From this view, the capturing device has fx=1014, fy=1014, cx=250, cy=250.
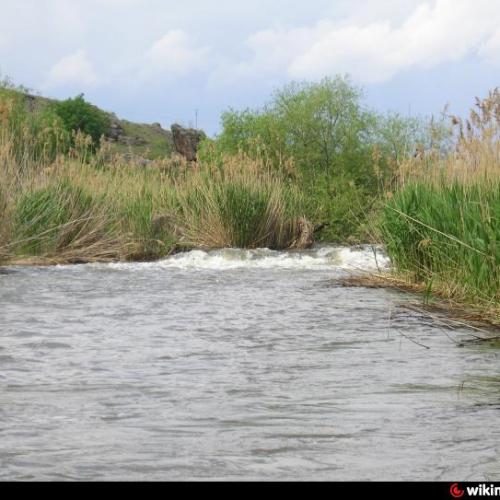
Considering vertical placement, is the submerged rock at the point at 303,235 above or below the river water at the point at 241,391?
above

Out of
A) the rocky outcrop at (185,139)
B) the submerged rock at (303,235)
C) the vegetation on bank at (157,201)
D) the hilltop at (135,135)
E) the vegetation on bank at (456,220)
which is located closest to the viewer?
the vegetation on bank at (456,220)

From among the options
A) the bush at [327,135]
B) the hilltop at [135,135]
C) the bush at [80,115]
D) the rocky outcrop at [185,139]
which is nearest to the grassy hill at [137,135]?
the hilltop at [135,135]

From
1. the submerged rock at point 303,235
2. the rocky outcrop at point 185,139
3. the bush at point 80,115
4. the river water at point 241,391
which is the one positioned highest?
the bush at point 80,115

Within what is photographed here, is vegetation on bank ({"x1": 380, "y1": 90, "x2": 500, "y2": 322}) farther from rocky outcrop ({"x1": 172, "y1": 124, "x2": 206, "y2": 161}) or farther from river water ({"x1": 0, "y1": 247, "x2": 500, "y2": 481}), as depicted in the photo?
rocky outcrop ({"x1": 172, "y1": 124, "x2": 206, "y2": 161})

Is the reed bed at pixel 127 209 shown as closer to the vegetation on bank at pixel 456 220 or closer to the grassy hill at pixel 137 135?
the vegetation on bank at pixel 456 220

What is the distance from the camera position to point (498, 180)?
10789mm

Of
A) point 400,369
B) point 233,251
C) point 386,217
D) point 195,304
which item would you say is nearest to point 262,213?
point 233,251

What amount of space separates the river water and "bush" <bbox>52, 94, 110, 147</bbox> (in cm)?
6291

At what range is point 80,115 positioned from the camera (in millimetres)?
75000

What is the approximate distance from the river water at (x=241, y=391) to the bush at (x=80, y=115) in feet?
206

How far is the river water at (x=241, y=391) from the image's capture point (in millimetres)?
4574

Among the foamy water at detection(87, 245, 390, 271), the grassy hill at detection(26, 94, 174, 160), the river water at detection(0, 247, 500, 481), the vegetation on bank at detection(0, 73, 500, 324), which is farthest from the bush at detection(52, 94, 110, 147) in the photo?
the river water at detection(0, 247, 500, 481)

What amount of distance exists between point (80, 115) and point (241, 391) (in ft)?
231

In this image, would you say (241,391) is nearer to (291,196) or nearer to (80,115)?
(291,196)
